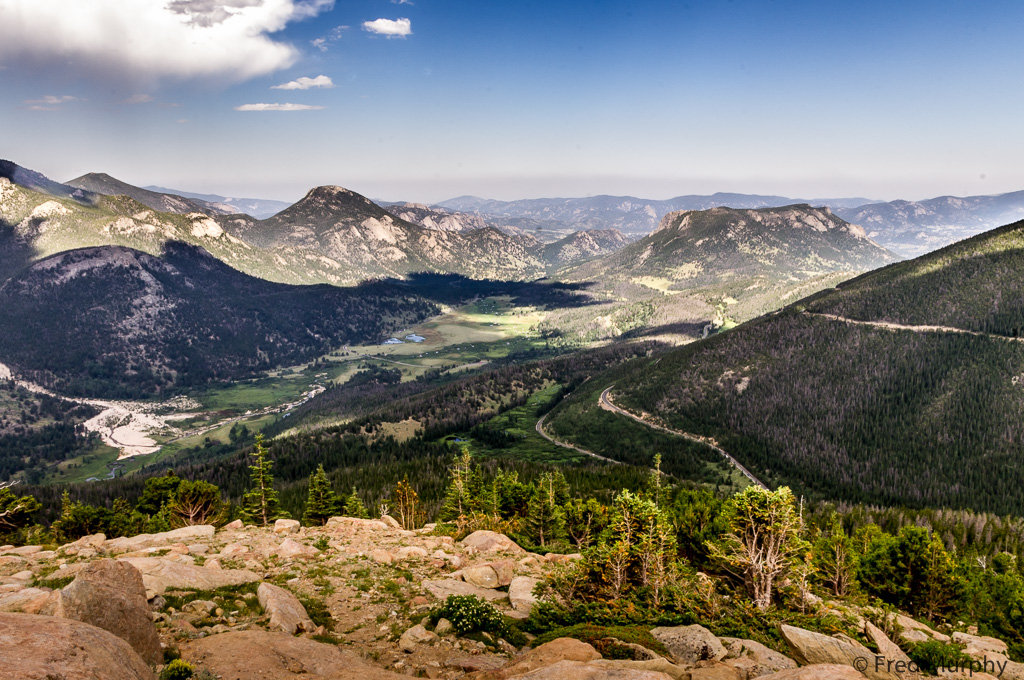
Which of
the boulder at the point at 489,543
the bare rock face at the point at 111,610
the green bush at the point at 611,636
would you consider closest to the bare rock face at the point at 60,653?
the bare rock face at the point at 111,610

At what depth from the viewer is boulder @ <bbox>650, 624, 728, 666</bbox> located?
28.7 m

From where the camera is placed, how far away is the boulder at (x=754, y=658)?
84.4ft

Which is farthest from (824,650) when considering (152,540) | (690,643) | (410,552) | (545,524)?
(152,540)

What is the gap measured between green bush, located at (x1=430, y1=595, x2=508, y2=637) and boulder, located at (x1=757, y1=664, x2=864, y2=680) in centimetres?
1590

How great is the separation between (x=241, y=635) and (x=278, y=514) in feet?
216

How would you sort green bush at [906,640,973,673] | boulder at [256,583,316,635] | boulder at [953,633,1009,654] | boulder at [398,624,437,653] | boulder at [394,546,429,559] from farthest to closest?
1. boulder at [394,546,429,559]
2. boulder at [953,633,1009,654]
3. boulder at [256,583,316,635]
4. green bush at [906,640,973,673]
5. boulder at [398,624,437,653]

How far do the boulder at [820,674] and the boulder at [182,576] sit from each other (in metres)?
34.6

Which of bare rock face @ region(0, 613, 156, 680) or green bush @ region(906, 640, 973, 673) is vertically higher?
bare rock face @ region(0, 613, 156, 680)

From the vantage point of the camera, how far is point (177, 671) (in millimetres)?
21688

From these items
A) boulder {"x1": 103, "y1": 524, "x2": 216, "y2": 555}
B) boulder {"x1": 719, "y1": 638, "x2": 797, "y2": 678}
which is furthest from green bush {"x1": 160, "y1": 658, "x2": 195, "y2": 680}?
boulder {"x1": 103, "y1": 524, "x2": 216, "y2": 555}

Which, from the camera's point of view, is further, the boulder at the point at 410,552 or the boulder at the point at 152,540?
the boulder at the point at 410,552

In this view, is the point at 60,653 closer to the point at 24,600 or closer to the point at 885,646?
the point at 24,600

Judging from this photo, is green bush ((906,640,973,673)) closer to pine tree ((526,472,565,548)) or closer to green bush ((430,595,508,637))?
green bush ((430,595,508,637))

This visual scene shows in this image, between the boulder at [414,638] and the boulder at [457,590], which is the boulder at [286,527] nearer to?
the boulder at [457,590]
